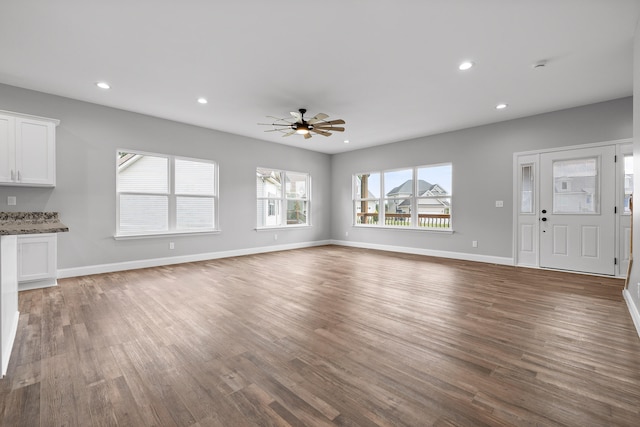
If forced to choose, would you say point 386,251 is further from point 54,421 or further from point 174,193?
point 54,421

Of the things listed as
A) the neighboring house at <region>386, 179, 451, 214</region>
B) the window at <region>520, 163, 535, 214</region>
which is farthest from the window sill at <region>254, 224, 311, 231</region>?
the window at <region>520, 163, 535, 214</region>

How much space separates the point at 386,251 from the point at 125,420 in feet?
21.5

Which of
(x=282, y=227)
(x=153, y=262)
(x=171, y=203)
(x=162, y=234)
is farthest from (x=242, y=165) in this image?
(x=153, y=262)

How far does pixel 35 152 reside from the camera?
395 centimetres

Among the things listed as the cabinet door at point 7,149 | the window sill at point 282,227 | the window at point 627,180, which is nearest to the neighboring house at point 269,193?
the window sill at point 282,227

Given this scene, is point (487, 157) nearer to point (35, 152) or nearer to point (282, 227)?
point (282, 227)

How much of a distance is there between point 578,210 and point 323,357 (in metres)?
5.35

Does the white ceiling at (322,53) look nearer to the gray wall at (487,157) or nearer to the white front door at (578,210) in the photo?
the gray wall at (487,157)

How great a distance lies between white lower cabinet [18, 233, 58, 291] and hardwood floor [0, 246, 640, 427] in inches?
9.0

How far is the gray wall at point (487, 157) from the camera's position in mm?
4688

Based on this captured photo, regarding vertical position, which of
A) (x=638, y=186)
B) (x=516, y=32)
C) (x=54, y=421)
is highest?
(x=516, y=32)

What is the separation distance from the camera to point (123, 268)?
197 inches

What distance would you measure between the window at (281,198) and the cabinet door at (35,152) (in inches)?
149

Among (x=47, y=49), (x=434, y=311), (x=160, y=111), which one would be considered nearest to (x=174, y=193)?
(x=160, y=111)
